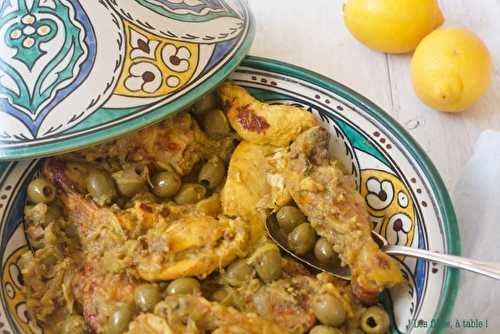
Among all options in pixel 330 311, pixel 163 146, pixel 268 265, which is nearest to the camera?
pixel 330 311

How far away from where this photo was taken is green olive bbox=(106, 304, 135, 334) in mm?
1599

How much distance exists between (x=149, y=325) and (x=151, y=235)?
300 millimetres

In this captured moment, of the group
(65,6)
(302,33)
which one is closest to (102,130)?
(65,6)

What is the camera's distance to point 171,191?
1.91m

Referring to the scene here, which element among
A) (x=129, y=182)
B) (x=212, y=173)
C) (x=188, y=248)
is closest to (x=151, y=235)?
(x=188, y=248)

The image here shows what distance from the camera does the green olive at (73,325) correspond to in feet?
5.43

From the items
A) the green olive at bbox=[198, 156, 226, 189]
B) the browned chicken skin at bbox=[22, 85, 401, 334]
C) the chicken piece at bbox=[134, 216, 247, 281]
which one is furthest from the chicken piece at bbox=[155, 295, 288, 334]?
the green olive at bbox=[198, 156, 226, 189]

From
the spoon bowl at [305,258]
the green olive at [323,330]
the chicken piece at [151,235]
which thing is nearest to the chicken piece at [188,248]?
the chicken piece at [151,235]

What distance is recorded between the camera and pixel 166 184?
190 centimetres

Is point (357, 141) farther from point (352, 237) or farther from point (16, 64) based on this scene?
point (16, 64)

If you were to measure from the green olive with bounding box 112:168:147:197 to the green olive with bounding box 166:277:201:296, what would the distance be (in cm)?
37

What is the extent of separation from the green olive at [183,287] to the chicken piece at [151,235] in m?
0.03

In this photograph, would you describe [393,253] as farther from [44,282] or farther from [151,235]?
[44,282]

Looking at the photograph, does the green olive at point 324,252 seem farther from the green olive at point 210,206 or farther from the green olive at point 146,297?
the green olive at point 146,297
